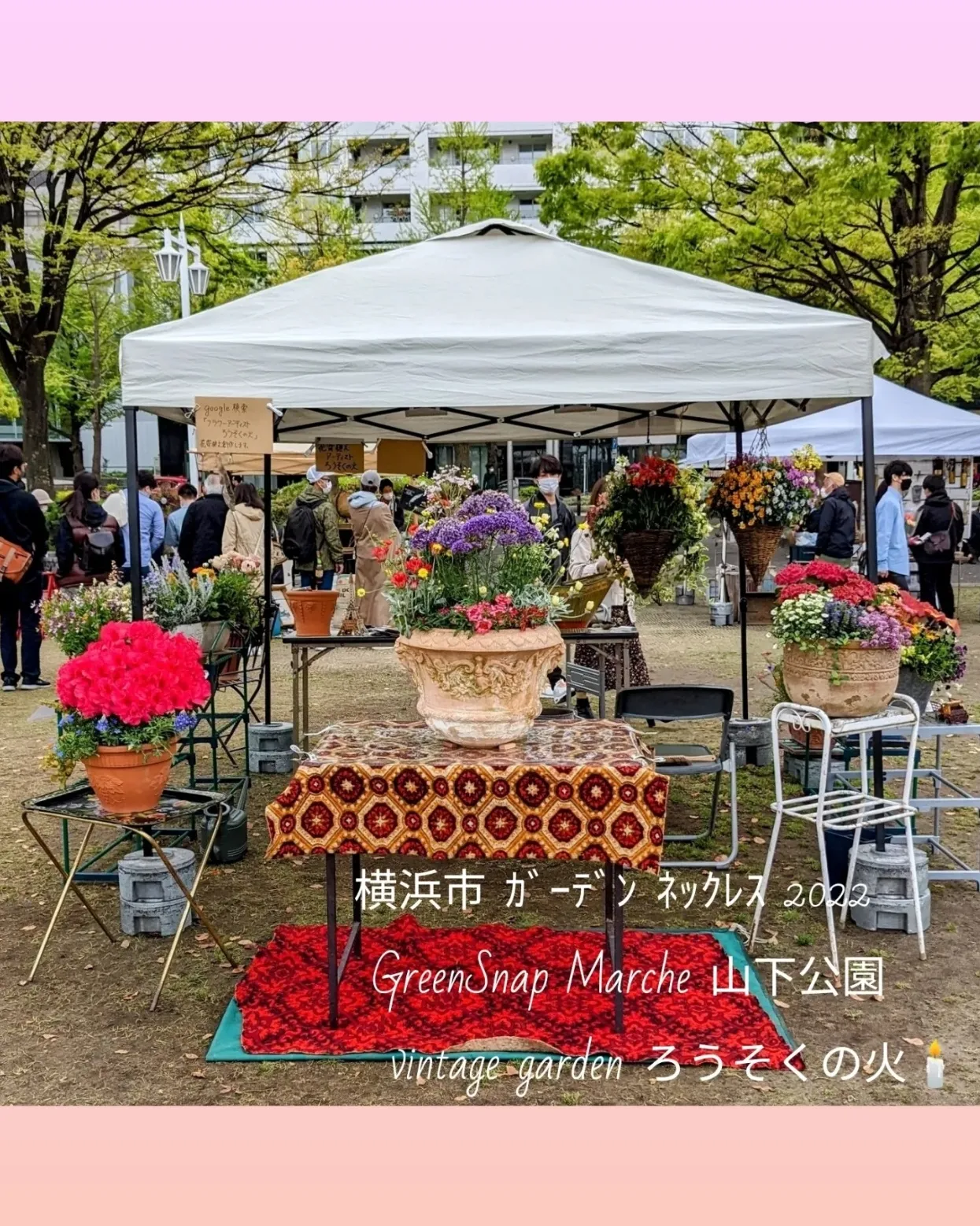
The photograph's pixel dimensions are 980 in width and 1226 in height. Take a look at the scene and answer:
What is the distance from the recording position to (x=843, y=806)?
4426 mm

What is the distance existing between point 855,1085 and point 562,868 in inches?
81.7

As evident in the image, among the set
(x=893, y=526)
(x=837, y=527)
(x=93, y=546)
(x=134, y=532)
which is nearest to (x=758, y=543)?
(x=134, y=532)

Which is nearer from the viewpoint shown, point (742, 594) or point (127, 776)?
point (127, 776)

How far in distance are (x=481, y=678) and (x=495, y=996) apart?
119 centimetres

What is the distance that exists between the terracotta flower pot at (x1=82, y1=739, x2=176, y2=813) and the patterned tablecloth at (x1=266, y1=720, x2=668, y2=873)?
2.35 feet

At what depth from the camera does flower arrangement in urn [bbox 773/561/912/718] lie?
13.9ft

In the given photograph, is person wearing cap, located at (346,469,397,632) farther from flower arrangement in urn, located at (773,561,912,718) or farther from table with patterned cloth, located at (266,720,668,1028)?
table with patterned cloth, located at (266,720,668,1028)

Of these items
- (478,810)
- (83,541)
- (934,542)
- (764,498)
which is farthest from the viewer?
(934,542)

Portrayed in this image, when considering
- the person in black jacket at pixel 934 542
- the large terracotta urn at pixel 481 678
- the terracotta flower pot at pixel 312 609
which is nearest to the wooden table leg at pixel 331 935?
the large terracotta urn at pixel 481 678

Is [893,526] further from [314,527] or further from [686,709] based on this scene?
[686,709]

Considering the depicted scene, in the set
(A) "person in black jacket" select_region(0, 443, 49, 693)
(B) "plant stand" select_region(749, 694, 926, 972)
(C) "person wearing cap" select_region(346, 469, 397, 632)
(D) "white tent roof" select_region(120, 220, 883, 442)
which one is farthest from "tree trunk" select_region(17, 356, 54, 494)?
(B) "plant stand" select_region(749, 694, 926, 972)

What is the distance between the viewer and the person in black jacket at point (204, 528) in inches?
402

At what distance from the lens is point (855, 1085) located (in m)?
3.20

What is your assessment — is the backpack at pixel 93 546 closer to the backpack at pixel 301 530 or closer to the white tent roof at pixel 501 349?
the backpack at pixel 301 530
